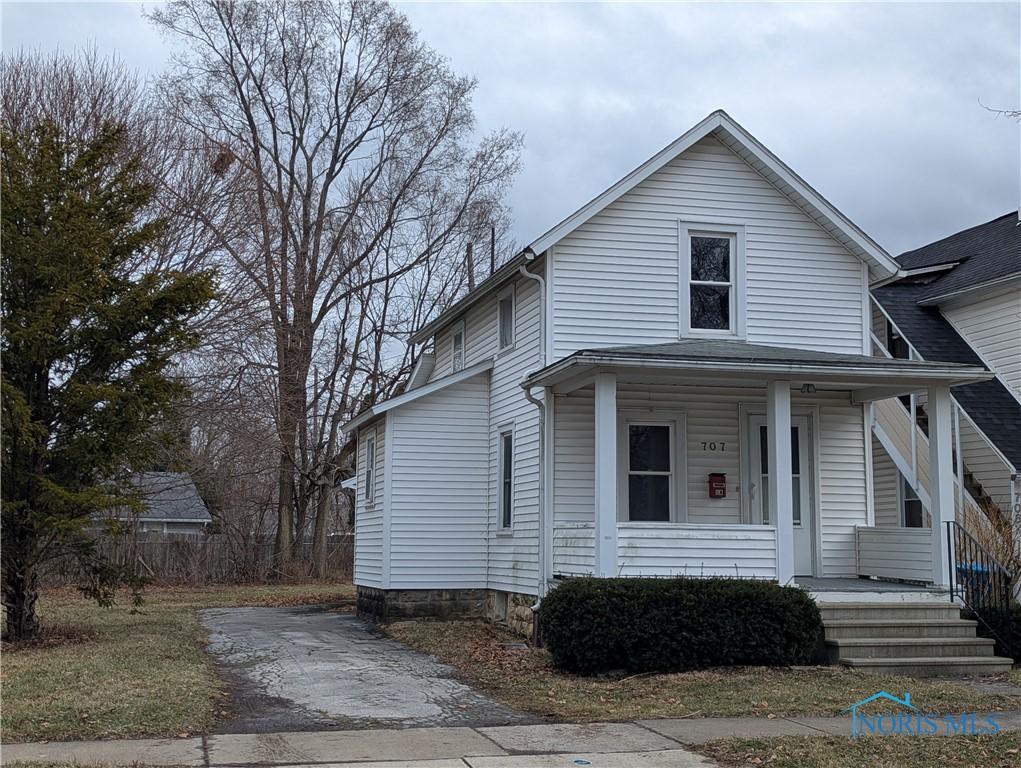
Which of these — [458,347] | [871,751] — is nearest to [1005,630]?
[871,751]

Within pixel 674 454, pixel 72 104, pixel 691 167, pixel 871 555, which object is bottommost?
pixel 871 555

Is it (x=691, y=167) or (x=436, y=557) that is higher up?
(x=691, y=167)

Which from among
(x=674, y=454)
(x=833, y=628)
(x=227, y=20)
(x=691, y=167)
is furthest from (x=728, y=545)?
(x=227, y=20)

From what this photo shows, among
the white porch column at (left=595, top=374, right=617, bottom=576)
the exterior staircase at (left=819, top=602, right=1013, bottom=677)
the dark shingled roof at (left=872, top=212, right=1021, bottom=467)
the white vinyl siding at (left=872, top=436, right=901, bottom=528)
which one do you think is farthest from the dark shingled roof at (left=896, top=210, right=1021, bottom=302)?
the white porch column at (left=595, top=374, right=617, bottom=576)

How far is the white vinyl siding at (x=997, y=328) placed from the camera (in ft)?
62.4

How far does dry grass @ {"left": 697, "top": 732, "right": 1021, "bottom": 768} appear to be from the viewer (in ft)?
25.9

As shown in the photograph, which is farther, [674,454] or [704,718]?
[674,454]

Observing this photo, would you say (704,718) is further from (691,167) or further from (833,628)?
(691,167)

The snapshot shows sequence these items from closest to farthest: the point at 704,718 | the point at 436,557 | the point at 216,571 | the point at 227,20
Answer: the point at 704,718, the point at 436,557, the point at 216,571, the point at 227,20

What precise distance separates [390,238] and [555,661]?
24688mm

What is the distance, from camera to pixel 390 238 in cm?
3562

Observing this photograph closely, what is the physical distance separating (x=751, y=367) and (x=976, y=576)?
402 cm

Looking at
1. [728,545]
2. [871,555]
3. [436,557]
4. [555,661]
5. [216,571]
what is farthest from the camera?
[216,571]

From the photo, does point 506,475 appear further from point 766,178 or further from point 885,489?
point 885,489
